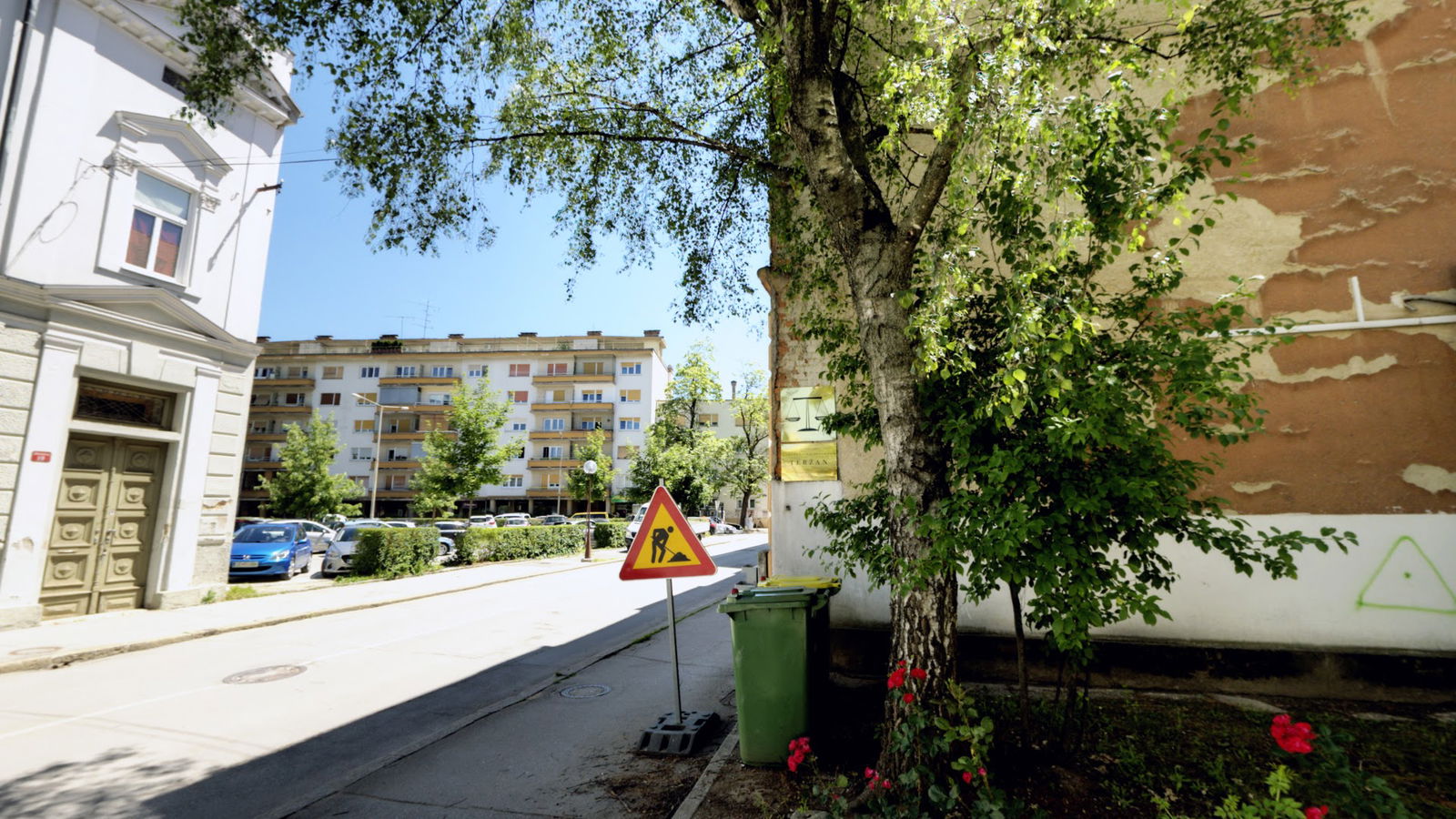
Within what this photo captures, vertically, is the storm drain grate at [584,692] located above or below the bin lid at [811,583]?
below

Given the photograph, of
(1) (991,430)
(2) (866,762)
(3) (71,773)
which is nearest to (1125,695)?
(2) (866,762)

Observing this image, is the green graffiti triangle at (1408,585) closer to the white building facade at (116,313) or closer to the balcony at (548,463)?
the white building facade at (116,313)

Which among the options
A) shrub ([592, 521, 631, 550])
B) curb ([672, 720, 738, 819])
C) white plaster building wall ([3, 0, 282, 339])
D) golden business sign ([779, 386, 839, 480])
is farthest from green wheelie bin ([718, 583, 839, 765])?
shrub ([592, 521, 631, 550])

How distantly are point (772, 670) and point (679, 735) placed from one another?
1122 millimetres

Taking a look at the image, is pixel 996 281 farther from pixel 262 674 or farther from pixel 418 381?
pixel 418 381

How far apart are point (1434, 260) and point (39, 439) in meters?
17.5

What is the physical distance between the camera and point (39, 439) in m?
9.42

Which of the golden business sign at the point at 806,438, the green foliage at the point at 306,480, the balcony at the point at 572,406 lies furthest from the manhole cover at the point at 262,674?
the balcony at the point at 572,406

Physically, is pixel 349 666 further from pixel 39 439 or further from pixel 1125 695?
pixel 1125 695

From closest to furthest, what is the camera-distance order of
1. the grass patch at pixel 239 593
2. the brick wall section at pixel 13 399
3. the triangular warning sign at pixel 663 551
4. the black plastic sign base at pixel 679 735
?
the black plastic sign base at pixel 679 735 → the triangular warning sign at pixel 663 551 → the brick wall section at pixel 13 399 → the grass patch at pixel 239 593

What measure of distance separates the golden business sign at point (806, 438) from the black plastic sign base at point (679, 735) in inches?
116

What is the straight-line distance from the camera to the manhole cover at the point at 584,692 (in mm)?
6777

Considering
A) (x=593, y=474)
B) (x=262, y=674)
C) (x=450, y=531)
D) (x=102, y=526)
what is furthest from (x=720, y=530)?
(x=262, y=674)

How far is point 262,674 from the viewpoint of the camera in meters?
7.43
